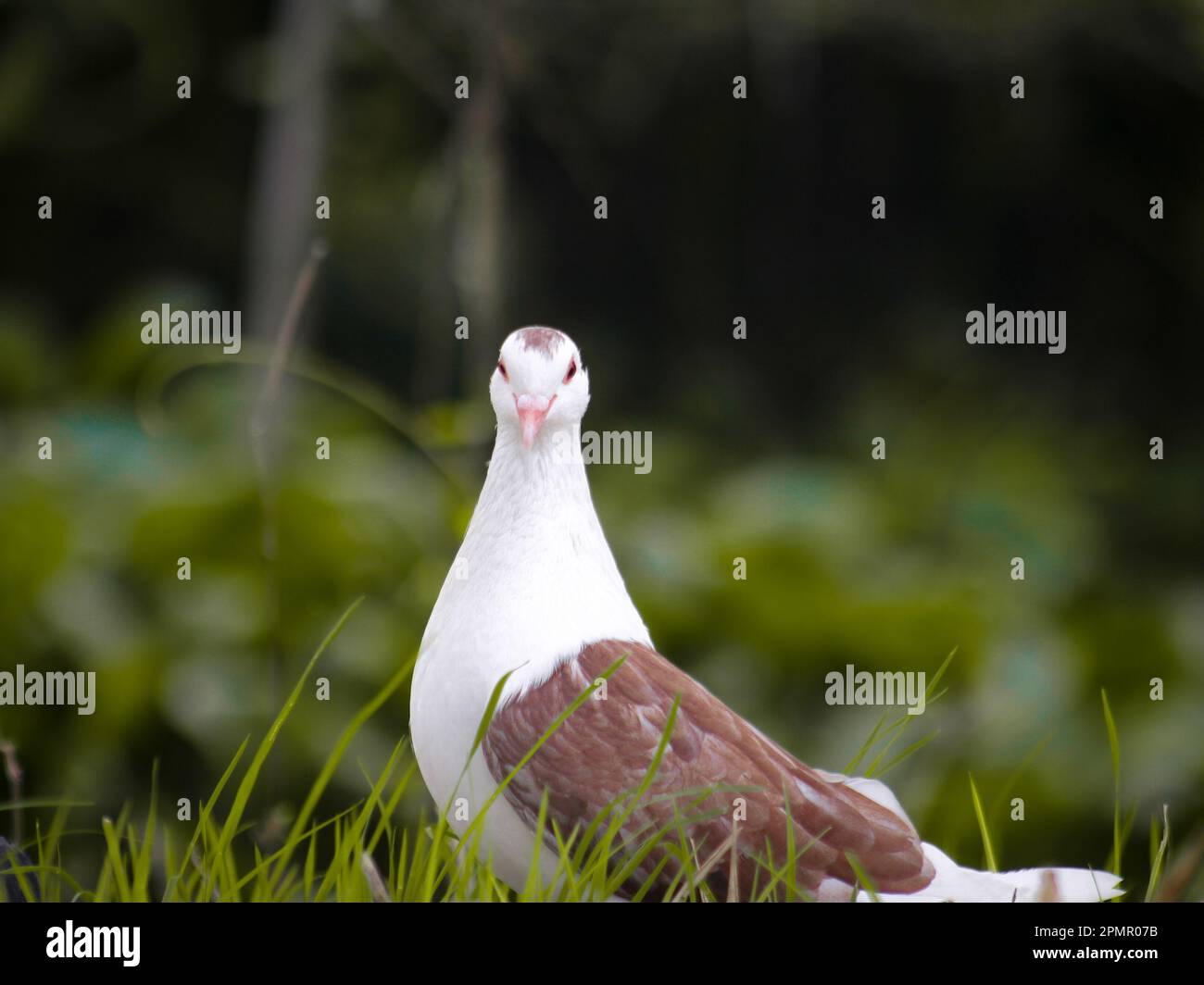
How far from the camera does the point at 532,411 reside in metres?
1.82

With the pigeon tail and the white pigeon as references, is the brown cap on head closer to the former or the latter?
the white pigeon

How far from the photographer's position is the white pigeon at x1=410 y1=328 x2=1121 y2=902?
1760mm

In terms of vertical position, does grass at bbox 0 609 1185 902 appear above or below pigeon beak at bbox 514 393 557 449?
below

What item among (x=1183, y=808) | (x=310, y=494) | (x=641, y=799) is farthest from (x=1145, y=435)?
(x=641, y=799)

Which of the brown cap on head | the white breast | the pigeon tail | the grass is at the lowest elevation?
the pigeon tail

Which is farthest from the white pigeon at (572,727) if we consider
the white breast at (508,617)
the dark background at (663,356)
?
the dark background at (663,356)

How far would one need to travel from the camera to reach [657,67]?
646 centimetres

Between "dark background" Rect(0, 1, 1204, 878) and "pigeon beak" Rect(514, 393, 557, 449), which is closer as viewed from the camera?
"pigeon beak" Rect(514, 393, 557, 449)

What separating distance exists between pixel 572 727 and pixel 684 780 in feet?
0.50

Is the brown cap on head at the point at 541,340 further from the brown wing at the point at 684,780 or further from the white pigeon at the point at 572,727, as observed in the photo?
the brown wing at the point at 684,780

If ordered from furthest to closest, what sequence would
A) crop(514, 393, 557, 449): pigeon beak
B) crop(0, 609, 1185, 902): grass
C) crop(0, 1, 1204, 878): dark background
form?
crop(0, 1, 1204, 878): dark background < crop(514, 393, 557, 449): pigeon beak < crop(0, 609, 1185, 902): grass

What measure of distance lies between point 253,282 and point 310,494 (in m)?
1.86

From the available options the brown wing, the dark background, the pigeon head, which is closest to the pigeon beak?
the pigeon head

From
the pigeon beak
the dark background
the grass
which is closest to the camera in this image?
the grass
